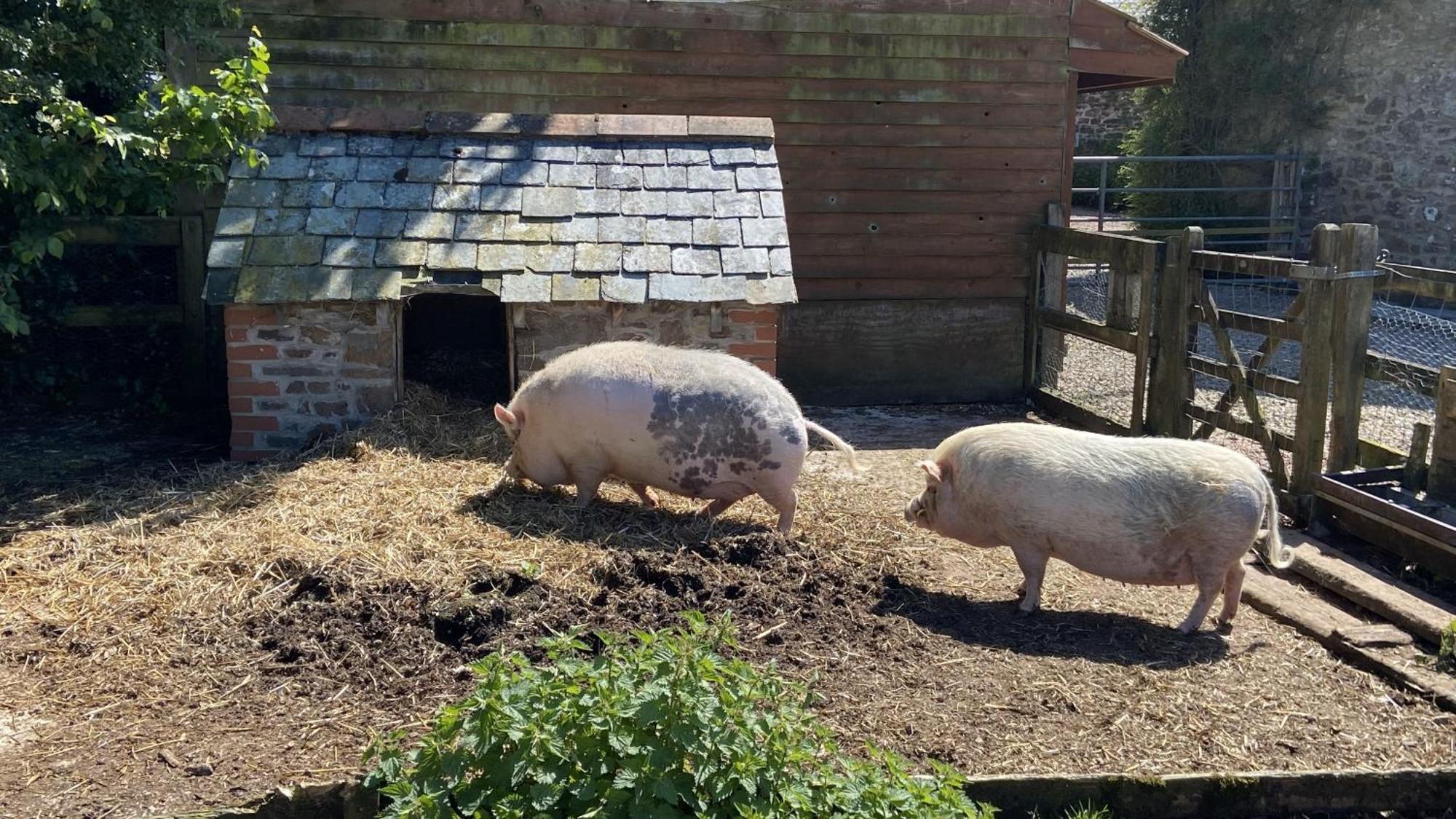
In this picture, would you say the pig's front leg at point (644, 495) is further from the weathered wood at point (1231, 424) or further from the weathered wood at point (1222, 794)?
the weathered wood at point (1231, 424)

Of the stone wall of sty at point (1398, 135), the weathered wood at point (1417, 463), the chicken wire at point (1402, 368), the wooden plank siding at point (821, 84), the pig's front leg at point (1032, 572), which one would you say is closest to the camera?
the pig's front leg at point (1032, 572)

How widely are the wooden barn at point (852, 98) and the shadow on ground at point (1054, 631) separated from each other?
507cm

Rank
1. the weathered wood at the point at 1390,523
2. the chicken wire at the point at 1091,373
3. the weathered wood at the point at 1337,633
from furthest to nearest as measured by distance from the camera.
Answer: the chicken wire at the point at 1091,373, the weathered wood at the point at 1390,523, the weathered wood at the point at 1337,633

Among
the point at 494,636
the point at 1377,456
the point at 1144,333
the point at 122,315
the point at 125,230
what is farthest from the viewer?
the point at 122,315

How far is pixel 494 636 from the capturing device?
489cm

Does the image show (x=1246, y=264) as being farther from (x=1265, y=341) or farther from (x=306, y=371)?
(x=306, y=371)

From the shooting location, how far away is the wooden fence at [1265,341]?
708 cm

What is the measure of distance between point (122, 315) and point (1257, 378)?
7639 mm

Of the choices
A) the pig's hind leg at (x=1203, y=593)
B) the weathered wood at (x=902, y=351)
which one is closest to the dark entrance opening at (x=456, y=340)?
the weathered wood at (x=902, y=351)

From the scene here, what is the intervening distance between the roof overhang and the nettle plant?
8814mm

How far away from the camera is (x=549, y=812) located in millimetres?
3125

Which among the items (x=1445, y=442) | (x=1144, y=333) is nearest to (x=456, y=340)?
(x=1144, y=333)

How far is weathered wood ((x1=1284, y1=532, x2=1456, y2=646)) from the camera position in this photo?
5.74 metres

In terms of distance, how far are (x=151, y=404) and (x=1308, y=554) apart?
7722 millimetres
